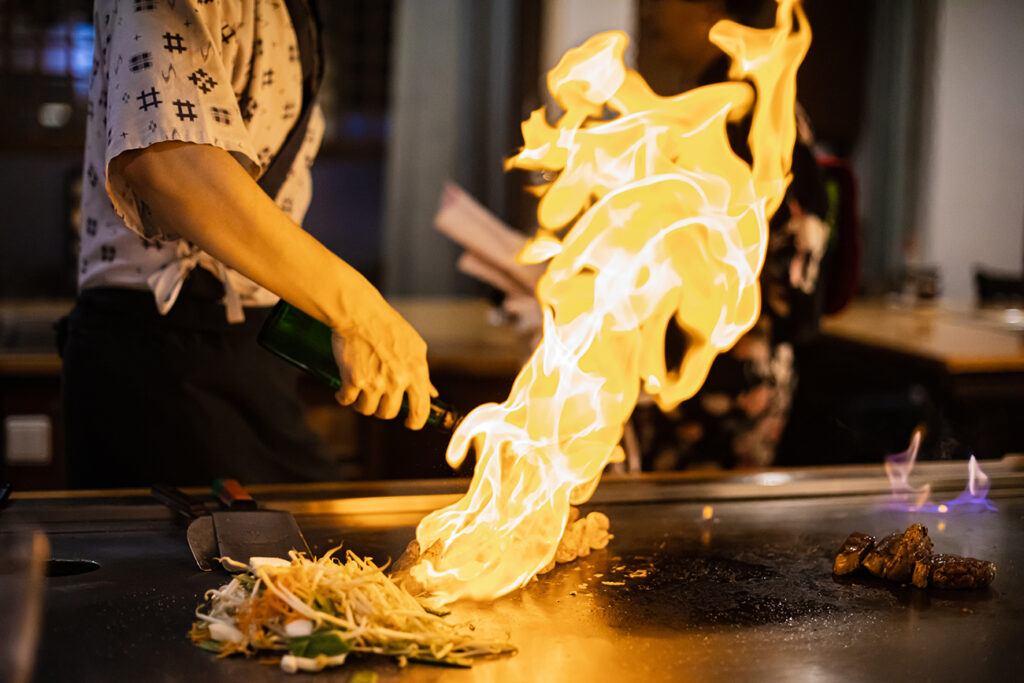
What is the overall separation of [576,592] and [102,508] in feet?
2.51

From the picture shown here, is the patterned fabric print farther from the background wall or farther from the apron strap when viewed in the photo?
the background wall

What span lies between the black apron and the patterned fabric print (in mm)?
45

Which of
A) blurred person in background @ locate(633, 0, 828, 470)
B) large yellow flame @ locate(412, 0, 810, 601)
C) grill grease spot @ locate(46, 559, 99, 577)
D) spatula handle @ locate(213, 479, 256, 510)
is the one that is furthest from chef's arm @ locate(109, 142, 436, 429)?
blurred person in background @ locate(633, 0, 828, 470)

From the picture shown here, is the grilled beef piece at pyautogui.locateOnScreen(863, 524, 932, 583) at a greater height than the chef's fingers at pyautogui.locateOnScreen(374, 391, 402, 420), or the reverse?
the chef's fingers at pyautogui.locateOnScreen(374, 391, 402, 420)

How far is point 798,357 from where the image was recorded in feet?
14.0

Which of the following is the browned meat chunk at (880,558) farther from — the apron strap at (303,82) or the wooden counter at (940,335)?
the wooden counter at (940,335)

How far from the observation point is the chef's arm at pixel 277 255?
1306mm

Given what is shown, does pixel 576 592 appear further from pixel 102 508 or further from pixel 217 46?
pixel 217 46

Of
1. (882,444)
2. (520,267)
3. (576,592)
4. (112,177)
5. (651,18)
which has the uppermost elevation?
(651,18)

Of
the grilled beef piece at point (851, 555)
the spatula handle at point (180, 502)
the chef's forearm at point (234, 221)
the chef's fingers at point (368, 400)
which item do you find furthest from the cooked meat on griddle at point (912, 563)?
the spatula handle at point (180, 502)

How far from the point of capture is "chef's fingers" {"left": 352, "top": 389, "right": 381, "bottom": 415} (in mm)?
1374

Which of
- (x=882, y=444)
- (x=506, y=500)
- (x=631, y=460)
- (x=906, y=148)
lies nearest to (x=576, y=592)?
(x=506, y=500)

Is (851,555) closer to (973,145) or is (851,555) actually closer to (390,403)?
(390,403)

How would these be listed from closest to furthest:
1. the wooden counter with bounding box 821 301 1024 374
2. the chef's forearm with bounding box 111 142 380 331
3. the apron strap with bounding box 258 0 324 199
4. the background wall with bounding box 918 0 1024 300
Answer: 1. the chef's forearm with bounding box 111 142 380 331
2. the apron strap with bounding box 258 0 324 199
3. the wooden counter with bounding box 821 301 1024 374
4. the background wall with bounding box 918 0 1024 300
